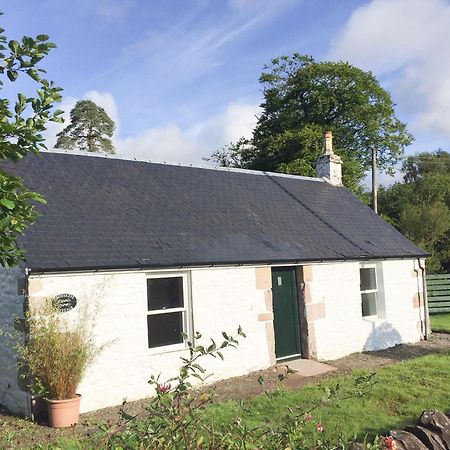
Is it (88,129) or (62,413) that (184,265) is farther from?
(88,129)

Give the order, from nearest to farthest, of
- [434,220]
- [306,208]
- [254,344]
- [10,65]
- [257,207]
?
[10,65], [254,344], [257,207], [306,208], [434,220]

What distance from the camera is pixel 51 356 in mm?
7586

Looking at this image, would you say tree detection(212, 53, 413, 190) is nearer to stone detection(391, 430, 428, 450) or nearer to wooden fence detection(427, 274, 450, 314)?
wooden fence detection(427, 274, 450, 314)

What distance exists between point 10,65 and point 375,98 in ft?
112

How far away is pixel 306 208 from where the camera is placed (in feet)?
49.1

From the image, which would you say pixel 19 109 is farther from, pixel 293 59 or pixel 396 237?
pixel 293 59

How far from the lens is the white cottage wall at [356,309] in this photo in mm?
12234

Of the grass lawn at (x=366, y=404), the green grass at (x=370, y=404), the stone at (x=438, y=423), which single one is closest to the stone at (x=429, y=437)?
the stone at (x=438, y=423)

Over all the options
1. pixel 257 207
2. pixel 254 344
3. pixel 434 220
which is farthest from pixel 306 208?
pixel 434 220

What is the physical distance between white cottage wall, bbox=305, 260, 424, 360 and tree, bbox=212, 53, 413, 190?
56.6ft

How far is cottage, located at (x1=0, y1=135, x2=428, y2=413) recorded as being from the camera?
873 cm

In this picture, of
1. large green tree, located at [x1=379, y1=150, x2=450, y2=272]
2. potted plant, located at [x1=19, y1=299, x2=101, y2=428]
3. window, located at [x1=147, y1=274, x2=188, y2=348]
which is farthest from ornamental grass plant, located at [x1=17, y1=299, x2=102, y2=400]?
large green tree, located at [x1=379, y1=150, x2=450, y2=272]

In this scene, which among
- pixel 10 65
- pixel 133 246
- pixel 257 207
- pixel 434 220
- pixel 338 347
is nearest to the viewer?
pixel 10 65

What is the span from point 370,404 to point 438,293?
1331 cm
